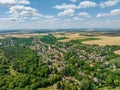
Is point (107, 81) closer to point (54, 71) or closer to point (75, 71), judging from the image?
point (75, 71)

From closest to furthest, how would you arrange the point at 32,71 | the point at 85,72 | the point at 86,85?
the point at 86,85 < the point at 85,72 < the point at 32,71

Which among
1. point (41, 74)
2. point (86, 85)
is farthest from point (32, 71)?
point (86, 85)

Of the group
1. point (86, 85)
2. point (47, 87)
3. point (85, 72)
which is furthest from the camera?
point (85, 72)

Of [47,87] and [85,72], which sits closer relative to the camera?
[47,87]

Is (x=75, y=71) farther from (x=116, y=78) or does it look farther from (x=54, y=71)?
(x=116, y=78)

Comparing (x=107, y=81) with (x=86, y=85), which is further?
(x=107, y=81)

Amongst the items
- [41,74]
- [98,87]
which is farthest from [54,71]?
[98,87]

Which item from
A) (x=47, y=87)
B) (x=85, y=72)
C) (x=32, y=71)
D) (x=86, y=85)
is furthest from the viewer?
(x=32, y=71)

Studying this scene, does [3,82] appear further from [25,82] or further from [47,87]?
[47,87]
